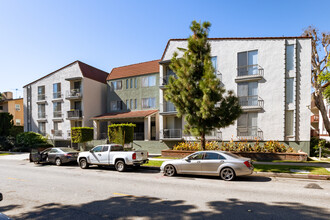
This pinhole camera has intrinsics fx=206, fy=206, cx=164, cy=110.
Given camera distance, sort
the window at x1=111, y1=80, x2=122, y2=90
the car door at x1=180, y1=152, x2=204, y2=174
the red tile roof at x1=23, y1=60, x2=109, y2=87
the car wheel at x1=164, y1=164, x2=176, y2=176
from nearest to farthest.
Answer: the car door at x1=180, y1=152, x2=204, y2=174 < the car wheel at x1=164, y1=164, x2=176, y2=176 < the window at x1=111, y1=80, x2=122, y2=90 < the red tile roof at x1=23, y1=60, x2=109, y2=87

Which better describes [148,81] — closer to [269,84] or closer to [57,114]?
[269,84]

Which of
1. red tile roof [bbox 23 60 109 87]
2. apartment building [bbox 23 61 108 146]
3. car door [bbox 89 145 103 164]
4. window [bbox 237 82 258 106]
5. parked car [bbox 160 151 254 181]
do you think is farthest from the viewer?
red tile roof [bbox 23 60 109 87]

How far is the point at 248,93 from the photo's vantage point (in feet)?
63.1

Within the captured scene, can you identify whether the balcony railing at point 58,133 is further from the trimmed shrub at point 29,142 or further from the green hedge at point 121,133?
the green hedge at point 121,133

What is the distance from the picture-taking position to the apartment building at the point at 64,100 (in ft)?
92.8

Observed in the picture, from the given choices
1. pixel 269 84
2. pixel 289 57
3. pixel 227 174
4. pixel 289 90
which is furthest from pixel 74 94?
pixel 289 57

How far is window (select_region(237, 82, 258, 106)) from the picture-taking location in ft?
62.1

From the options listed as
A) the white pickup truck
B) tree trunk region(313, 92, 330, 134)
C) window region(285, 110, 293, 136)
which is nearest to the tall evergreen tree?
the white pickup truck

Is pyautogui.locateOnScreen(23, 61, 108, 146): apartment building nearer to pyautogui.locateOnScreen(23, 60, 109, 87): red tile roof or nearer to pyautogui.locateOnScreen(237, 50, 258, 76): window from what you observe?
pyautogui.locateOnScreen(23, 60, 109, 87): red tile roof

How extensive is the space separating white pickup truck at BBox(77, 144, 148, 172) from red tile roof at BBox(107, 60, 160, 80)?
14.7 metres

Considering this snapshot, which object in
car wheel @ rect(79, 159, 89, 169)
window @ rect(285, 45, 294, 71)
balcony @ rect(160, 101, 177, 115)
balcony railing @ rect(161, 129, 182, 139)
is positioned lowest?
car wheel @ rect(79, 159, 89, 169)

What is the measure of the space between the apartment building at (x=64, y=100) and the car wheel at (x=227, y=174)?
22639 mm

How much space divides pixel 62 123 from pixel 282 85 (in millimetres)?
27982

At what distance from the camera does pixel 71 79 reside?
28219 mm
